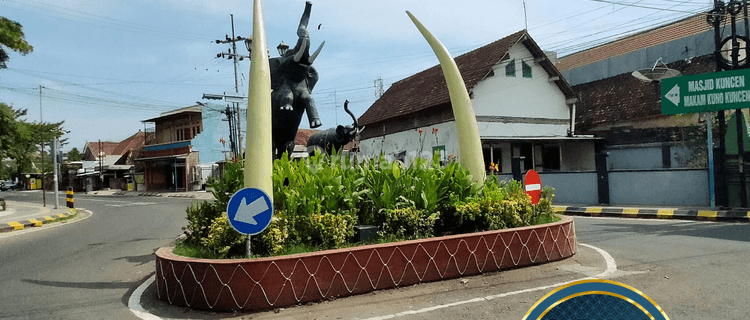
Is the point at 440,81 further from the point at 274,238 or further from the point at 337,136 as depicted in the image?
the point at 274,238

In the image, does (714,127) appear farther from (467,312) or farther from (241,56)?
(241,56)

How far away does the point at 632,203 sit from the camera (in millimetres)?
16109

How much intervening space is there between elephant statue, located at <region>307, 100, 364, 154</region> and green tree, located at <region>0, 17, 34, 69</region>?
13.4 meters

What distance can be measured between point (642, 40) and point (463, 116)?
2386 cm

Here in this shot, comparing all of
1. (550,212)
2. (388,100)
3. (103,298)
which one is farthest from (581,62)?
(103,298)

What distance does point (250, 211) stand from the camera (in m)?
5.33

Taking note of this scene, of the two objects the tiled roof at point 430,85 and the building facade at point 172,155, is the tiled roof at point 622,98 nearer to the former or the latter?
the tiled roof at point 430,85

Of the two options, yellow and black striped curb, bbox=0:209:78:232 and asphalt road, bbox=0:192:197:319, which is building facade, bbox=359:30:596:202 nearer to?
asphalt road, bbox=0:192:197:319

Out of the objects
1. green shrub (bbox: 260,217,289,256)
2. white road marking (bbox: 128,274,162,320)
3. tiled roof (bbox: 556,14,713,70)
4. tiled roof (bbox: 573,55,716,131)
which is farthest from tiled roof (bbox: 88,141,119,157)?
green shrub (bbox: 260,217,289,256)

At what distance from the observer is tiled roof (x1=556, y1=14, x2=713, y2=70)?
79.9 feet

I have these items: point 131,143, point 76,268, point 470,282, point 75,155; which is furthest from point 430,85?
point 75,155

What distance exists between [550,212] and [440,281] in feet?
9.86

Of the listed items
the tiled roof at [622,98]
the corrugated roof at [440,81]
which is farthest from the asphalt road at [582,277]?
the tiled roof at [622,98]

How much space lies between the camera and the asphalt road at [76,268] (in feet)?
18.5
